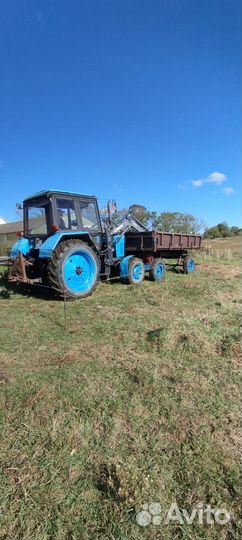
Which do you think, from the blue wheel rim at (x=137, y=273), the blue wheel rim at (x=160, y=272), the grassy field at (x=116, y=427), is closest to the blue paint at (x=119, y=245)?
the blue wheel rim at (x=137, y=273)

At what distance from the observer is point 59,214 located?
7.26m

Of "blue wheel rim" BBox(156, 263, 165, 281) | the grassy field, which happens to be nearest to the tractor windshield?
the grassy field

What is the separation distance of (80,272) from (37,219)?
1.92 meters

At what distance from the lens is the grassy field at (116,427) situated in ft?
5.92

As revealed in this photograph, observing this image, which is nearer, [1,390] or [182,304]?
[1,390]

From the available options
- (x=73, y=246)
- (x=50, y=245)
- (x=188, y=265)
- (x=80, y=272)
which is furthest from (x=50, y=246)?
(x=188, y=265)

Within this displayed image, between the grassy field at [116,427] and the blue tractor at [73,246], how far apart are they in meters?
2.19

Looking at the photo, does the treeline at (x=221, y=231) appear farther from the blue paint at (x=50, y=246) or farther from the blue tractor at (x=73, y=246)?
the blue paint at (x=50, y=246)

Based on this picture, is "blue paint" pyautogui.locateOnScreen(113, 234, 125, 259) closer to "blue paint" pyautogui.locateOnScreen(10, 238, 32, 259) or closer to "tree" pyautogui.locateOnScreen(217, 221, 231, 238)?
"blue paint" pyautogui.locateOnScreen(10, 238, 32, 259)

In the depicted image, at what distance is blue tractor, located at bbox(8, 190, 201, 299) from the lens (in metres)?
6.76

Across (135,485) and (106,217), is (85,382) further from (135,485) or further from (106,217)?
(106,217)

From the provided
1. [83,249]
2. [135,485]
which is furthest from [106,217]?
[135,485]

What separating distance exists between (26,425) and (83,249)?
16.2 feet

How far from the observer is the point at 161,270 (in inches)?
390
